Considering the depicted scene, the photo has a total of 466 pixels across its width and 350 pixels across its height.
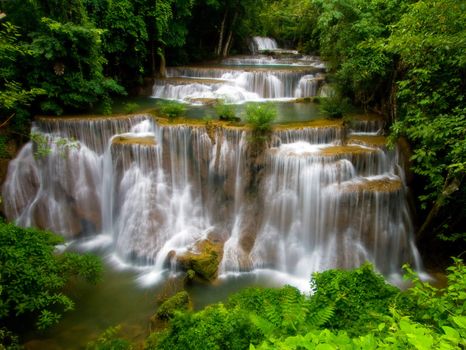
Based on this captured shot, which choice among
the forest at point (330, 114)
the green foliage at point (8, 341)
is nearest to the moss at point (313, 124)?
the forest at point (330, 114)

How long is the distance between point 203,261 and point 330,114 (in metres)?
5.85

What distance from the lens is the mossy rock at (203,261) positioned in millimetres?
8422

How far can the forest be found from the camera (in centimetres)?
363

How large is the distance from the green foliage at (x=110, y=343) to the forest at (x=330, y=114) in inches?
1.4

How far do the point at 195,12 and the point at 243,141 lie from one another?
47.4 feet

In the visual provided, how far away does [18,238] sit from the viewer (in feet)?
21.0

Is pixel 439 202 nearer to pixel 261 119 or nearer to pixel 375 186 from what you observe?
pixel 375 186

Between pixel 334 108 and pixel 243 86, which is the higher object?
pixel 243 86

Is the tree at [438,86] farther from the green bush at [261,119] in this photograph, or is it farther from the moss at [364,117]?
the green bush at [261,119]

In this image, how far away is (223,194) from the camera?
986cm

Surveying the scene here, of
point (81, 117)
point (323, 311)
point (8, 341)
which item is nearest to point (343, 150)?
point (323, 311)

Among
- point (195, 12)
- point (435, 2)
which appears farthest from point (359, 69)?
point (195, 12)

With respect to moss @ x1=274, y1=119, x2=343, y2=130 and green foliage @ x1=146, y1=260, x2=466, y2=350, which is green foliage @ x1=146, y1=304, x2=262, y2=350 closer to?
green foliage @ x1=146, y1=260, x2=466, y2=350

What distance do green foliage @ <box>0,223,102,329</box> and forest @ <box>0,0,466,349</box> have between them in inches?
1.0
